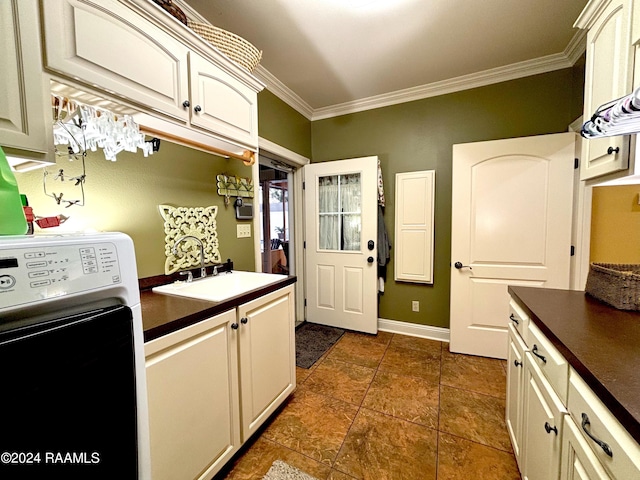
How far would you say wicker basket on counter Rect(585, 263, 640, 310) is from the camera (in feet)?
3.50

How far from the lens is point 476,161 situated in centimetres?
234

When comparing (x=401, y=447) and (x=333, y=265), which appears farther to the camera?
(x=333, y=265)

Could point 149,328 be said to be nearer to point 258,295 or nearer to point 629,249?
point 258,295

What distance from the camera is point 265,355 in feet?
4.99

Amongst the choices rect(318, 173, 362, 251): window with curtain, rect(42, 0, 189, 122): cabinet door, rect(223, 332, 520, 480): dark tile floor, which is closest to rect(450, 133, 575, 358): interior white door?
rect(223, 332, 520, 480): dark tile floor

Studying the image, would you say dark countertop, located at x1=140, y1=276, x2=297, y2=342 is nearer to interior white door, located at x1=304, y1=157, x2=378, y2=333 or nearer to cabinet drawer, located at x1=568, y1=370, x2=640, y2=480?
cabinet drawer, located at x1=568, y1=370, x2=640, y2=480

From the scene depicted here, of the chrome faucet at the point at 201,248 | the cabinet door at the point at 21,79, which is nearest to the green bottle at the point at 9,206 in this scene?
the cabinet door at the point at 21,79

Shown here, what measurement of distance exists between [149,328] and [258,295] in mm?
577

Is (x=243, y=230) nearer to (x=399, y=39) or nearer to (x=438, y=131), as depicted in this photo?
(x=399, y=39)

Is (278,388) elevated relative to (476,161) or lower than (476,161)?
lower

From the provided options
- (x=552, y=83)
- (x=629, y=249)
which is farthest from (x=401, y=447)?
(x=552, y=83)

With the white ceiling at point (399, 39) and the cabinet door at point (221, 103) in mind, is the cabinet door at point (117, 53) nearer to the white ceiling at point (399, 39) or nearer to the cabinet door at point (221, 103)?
the cabinet door at point (221, 103)

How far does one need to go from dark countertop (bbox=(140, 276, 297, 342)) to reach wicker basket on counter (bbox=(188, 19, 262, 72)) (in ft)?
4.46

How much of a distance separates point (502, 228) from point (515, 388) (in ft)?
4.71
